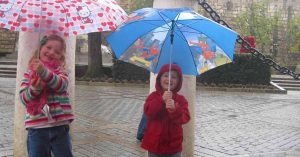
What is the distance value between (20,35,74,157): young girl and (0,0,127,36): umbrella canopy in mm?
113

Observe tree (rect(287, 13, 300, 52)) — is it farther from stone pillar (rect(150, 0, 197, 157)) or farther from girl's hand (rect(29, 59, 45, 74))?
girl's hand (rect(29, 59, 45, 74))

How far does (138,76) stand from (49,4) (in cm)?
1335

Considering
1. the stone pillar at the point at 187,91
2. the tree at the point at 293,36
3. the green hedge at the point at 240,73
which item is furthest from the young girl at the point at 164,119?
the tree at the point at 293,36

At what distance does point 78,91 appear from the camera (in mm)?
13055

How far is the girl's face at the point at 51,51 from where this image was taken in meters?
3.46

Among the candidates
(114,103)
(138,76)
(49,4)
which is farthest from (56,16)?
(138,76)

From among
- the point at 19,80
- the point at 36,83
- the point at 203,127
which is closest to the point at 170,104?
the point at 36,83

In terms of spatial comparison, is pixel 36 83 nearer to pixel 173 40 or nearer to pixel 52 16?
pixel 52 16

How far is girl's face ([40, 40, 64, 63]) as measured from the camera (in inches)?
136

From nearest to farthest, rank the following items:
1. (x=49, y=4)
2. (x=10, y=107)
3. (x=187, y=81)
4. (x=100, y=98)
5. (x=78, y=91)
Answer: (x=49, y=4) < (x=187, y=81) < (x=10, y=107) < (x=100, y=98) < (x=78, y=91)

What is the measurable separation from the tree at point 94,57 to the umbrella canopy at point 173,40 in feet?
43.4

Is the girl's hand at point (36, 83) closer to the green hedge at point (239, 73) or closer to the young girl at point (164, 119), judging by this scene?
the young girl at point (164, 119)

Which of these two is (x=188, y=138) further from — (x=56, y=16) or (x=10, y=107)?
(x=10, y=107)

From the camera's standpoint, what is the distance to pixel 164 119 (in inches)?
149
